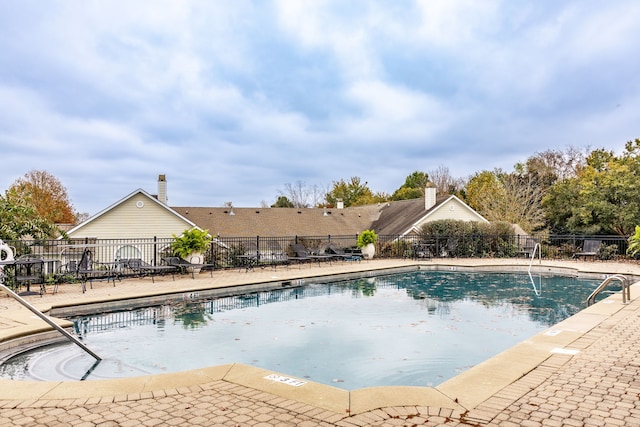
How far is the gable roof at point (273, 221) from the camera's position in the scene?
27556mm

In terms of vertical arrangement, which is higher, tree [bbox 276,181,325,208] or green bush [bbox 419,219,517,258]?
tree [bbox 276,181,325,208]

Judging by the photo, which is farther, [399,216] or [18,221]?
[399,216]

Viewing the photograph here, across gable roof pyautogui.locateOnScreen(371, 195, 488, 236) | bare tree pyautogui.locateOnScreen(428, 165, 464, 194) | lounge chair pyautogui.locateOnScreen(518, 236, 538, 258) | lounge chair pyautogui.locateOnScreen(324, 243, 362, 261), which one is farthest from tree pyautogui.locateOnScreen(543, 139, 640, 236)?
bare tree pyautogui.locateOnScreen(428, 165, 464, 194)

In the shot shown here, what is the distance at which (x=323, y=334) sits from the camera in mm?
7535

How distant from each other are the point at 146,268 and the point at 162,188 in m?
12.9

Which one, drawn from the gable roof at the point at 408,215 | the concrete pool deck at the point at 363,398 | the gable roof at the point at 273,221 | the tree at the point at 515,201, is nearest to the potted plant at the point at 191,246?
the concrete pool deck at the point at 363,398

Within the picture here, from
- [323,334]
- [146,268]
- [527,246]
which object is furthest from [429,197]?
[323,334]

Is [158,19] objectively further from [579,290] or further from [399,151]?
[399,151]

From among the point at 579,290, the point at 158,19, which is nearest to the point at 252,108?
the point at 158,19

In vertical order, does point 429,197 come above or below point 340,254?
above

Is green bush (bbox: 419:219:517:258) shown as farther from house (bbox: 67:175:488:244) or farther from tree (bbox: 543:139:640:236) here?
tree (bbox: 543:139:640:236)

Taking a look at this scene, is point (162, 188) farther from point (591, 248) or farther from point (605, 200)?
point (605, 200)

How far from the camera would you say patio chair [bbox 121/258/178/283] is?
12.6 meters

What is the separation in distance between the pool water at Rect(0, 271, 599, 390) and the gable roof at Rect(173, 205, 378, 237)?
51.7 ft
